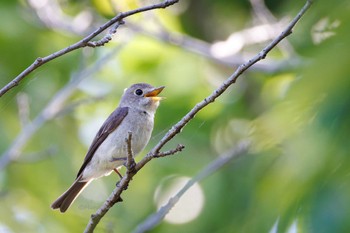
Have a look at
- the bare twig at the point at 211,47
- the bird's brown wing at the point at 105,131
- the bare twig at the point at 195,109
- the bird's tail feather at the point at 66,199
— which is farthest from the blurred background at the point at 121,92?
the bare twig at the point at 195,109

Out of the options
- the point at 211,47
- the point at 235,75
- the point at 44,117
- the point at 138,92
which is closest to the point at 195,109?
the point at 235,75

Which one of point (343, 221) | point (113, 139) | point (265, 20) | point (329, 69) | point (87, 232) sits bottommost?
point (343, 221)

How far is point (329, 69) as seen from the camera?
173 cm

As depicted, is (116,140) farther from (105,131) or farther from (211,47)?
(211,47)

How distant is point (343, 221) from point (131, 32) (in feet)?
17.0

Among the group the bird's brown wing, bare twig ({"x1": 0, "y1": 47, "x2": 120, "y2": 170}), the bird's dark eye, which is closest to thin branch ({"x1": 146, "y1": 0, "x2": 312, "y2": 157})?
the bird's brown wing

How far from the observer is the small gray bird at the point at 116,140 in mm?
4250

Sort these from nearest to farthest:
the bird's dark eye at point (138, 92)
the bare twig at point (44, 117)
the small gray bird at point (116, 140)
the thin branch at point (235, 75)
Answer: the thin branch at point (235, 75) → the small gray bird at point (116, 140) → the bird's dark eye at point (138, 92) → the bare twig at point (44, 117)

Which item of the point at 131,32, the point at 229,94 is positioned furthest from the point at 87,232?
the point at 229,94

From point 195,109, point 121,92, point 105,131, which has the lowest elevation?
point 195,109

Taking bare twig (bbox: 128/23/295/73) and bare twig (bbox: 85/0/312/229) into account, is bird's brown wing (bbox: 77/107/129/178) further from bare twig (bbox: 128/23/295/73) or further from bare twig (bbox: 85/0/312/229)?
bare twig (bbox: 128/23/295/73)

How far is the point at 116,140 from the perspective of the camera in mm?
4355

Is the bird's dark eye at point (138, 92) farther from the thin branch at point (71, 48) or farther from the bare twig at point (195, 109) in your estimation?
the thin branch at point (71, 48)

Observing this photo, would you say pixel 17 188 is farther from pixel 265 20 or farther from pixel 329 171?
pixel 329 171
